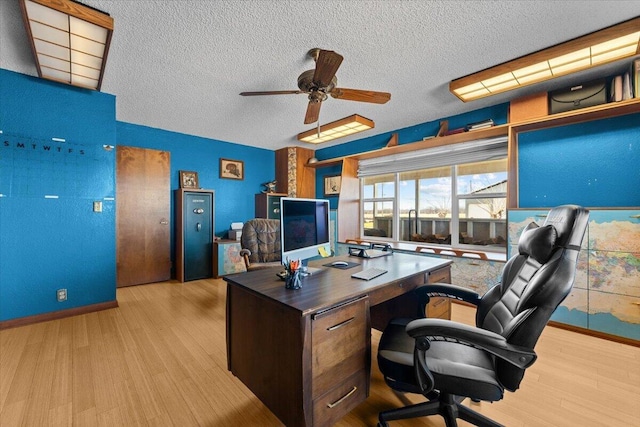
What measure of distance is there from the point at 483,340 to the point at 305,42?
233 centimetres

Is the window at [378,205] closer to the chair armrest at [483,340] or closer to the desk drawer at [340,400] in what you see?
the desk drawer at [340,400]

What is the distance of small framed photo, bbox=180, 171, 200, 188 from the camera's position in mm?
4684

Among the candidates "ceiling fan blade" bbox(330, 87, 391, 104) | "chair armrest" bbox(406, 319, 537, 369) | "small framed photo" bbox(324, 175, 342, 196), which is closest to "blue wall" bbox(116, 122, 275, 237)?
"small framed photo" bbox(324, 175, 342, 196)

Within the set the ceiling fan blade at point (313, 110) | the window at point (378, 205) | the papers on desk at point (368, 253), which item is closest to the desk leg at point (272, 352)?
the papers on desk at point (368, 253)

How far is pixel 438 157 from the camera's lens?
3910mm

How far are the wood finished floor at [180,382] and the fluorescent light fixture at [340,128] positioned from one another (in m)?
2.93

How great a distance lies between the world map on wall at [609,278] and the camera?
7.67 ft

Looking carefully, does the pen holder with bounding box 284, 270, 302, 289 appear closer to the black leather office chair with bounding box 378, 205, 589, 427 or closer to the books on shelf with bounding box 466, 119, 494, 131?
the black leather office chair with bounding box 378, 205, 589, 427

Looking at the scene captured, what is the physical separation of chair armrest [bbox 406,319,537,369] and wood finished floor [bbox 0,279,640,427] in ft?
2.45

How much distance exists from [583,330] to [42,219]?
5.66 meters

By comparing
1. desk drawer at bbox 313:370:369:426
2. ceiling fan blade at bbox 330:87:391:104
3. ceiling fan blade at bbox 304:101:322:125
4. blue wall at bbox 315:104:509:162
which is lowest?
desk drawer at bbox 313:370:369:426

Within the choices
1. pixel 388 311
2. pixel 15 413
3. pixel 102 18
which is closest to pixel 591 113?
pixel 388 311

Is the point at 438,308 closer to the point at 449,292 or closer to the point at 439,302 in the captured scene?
the point at 439,302

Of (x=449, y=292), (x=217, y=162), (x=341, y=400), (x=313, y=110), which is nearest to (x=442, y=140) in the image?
(x=313, y=110)
